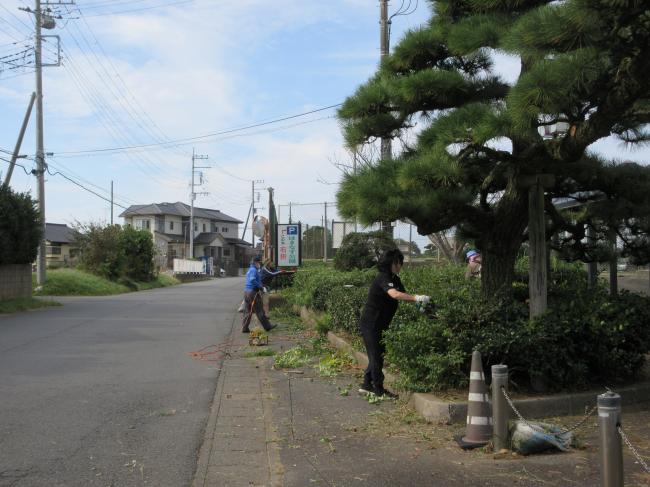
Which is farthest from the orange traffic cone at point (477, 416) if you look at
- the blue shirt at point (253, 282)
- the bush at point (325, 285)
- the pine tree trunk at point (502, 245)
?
the blue shirt at point (253, 282)

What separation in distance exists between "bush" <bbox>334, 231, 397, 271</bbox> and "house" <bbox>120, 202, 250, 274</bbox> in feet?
162

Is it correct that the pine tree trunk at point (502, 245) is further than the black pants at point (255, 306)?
No

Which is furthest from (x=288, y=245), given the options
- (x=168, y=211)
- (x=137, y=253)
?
(x=168, y=211)

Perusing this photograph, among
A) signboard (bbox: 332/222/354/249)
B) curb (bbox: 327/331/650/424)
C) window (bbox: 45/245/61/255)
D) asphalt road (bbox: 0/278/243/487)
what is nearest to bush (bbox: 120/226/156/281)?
signboard (bbox: 332/222/354/249)

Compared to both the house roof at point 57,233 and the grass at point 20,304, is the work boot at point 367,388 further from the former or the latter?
the house roof at point 57,233

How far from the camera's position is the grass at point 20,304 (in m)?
18.5

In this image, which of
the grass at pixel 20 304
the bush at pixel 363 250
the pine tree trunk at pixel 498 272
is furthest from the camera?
the grass at pixel 20 304

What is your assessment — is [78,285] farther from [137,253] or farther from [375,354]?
[375,354]

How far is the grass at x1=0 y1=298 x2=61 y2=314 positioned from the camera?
728 inches

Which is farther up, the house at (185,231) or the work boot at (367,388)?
the house at (185,231)

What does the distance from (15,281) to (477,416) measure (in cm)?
1915

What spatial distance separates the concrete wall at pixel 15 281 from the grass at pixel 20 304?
376 millimetres

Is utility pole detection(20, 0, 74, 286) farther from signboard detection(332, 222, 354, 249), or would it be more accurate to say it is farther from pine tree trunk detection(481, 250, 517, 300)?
pine tree trunk detection(481, 250, 517, 300)

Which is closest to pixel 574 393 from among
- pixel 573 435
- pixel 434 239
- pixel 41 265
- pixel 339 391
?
pixel 573 435
